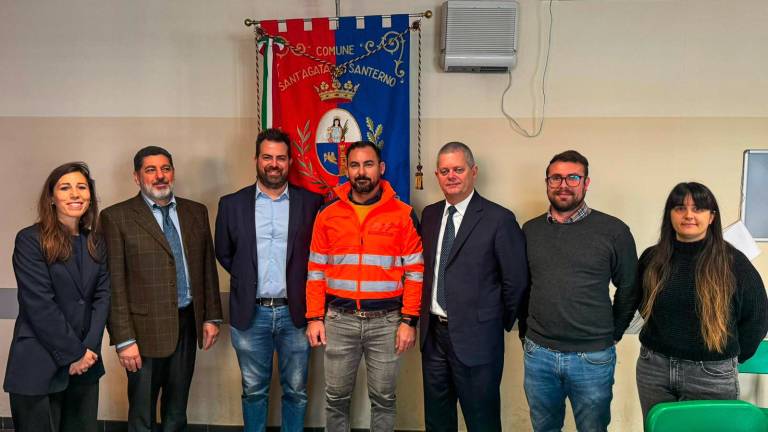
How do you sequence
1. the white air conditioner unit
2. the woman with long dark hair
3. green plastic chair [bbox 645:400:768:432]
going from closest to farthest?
green plastic chair [bbox 645:400:768:432] → the woman with long dark hair → the white air conditioner unit

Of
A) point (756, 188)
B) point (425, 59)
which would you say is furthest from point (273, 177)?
point (756, 188)

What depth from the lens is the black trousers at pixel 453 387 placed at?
208 centimetres

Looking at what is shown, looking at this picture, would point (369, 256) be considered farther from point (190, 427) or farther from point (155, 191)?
point (190, 427)

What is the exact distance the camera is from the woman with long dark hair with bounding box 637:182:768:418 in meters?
1.77

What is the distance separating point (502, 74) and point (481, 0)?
0.43 meters

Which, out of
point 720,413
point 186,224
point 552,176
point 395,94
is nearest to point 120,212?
point 186,224

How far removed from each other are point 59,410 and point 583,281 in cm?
236

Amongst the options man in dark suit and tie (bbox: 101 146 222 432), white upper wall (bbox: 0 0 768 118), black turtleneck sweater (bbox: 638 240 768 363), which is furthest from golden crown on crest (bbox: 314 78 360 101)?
black turtleneck sweater (bbox: 638 240 768 363)

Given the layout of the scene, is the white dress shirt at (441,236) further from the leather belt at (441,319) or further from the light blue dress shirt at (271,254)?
the light blue dress shirt at (271,254)

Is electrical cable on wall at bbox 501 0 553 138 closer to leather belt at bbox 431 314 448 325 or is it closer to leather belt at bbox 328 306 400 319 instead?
leather belt at bbox 431 314 448 325

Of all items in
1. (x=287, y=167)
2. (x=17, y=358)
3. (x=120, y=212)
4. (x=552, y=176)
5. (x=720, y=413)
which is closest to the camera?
(x=720, y=413)

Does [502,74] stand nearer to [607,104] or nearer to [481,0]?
[481,0]

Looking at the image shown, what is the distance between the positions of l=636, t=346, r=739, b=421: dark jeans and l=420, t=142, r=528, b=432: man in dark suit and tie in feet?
2.04

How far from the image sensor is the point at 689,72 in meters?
2.61
